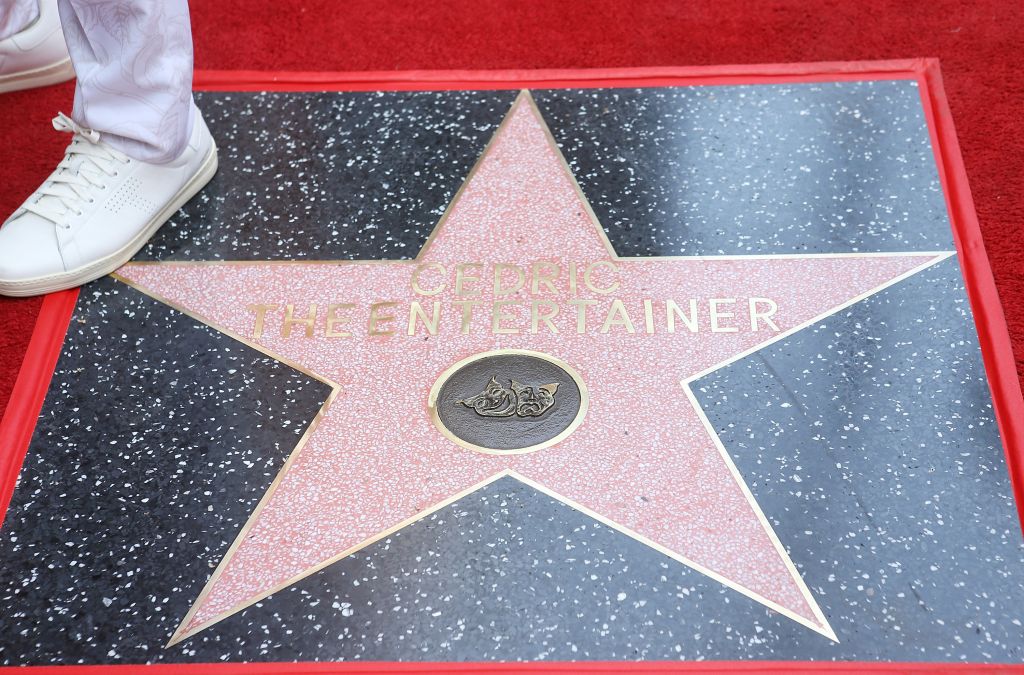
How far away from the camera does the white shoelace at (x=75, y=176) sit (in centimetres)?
138

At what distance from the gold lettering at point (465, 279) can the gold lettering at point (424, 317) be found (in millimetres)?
35

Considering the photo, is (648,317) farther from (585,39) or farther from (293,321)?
(585,39)

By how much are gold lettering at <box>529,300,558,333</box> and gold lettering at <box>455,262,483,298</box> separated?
8 centimetres

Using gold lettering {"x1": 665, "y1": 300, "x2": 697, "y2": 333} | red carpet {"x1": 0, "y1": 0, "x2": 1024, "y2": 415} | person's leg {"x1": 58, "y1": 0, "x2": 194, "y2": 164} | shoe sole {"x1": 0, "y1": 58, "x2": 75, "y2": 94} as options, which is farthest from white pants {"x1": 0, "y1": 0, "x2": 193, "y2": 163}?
gold lettering {"x1": 665, "y1": 300, "x2": 697, "y2": 333}

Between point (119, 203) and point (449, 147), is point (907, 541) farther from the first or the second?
point (119, 203)

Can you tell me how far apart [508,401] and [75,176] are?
0.67 meters

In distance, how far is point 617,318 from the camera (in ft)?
4.24

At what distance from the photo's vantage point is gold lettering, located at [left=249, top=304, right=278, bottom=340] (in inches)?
51.4

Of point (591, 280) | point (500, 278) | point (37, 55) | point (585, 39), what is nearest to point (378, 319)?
point (500, 278)

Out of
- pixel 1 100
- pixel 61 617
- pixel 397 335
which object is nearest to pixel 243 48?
pixel 1 100

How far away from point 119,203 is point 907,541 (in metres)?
1.05

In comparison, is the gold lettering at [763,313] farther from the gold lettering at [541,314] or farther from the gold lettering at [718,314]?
the gold lettering at [541,314]

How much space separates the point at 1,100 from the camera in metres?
1.66

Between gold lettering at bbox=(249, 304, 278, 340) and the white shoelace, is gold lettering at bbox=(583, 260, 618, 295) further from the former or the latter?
the white shoelace
